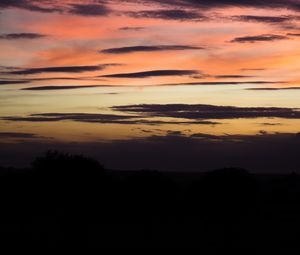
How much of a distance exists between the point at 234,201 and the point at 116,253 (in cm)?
2923

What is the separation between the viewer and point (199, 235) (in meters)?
37.9

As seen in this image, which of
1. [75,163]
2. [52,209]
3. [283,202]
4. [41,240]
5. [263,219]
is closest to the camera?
[41,240]

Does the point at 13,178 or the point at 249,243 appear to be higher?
the point at 13,178

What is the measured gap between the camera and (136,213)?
167 feet

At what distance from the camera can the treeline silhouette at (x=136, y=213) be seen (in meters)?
33.3

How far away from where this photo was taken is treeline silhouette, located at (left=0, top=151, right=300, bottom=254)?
109 ft

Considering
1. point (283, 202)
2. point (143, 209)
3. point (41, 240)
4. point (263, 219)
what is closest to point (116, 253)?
point (41, 240)

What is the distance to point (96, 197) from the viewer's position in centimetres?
5297

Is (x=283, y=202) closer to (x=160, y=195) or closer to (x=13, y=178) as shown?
(x=160, y=195)

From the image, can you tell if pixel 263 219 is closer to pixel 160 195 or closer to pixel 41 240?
pixel 160 195

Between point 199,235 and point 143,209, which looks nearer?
point 199,235

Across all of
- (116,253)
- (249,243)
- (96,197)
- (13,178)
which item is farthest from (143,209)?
(116,253)

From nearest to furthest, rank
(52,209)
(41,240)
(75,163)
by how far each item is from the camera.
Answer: (41,240) → (52,209) → (75,163)

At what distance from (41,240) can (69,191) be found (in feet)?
67.7
